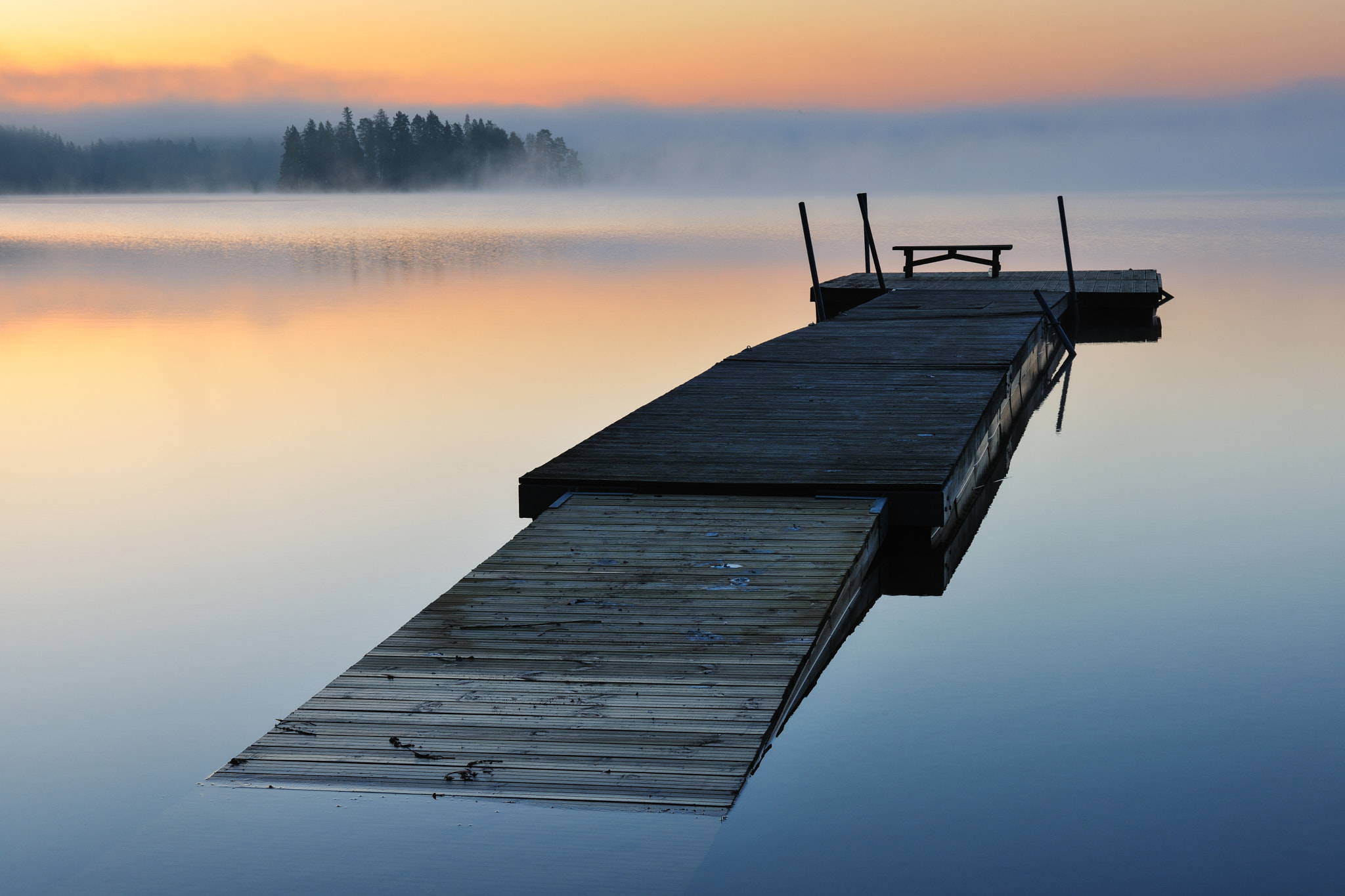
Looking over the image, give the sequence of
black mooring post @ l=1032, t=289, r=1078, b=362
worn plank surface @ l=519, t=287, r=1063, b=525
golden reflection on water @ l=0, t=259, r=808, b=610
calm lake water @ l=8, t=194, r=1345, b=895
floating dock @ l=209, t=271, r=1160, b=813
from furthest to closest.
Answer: black mooring post @ l=1032, t=289, r=1078, b=362 → golden reflection on water @ l=0, t=259, r=808, b=610 → worn plank surface @ l=519, t=287, r=1063, b=525 → floating dock @ l=209, t=271, r=1160, b=813 → calm lake water @ l=8, t=194, r=1345, b=895

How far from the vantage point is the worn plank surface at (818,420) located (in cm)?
871

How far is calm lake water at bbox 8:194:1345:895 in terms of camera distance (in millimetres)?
4887

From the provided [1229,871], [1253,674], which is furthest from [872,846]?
[1253,674]

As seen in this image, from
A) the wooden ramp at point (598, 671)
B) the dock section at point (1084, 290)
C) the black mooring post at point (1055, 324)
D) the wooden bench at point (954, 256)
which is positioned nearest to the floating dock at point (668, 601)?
the wooden ramp at point (598, 671)

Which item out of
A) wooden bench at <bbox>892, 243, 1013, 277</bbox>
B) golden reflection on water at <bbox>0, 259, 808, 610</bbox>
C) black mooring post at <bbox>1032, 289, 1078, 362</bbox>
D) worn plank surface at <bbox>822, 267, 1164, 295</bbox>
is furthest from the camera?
wooden bench at <bbox>892, 243, 1013, 277</bbox>

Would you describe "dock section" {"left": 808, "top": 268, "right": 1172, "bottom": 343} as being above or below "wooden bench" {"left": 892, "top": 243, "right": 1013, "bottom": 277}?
below

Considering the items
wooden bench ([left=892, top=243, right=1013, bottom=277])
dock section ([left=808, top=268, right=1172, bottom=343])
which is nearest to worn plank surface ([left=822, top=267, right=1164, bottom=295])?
dock section ([left=808, top=268, right=1172, bottom=343])

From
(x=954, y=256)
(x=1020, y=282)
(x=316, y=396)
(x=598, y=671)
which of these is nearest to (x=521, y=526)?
(x=598, y=671)

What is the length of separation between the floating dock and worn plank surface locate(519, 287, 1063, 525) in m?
0.03

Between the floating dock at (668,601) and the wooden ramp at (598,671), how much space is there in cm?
1

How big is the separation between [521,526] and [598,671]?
513 cm

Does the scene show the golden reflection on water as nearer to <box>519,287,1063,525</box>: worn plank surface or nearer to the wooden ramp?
<box>519,287,1063,525</box>: worn plank surface

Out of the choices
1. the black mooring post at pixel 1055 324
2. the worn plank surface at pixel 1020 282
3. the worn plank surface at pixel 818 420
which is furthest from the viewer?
the worn plank surface at pixel 1020 282

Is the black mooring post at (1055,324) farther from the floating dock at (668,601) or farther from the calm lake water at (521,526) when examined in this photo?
the floating dock at (668,601)
